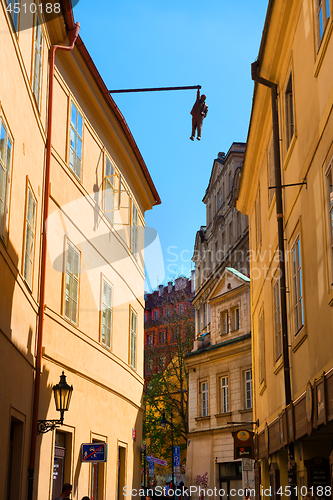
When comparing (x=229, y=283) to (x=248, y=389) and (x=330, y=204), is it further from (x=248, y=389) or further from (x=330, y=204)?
(x=330, y=204)

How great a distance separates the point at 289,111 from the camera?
41.1 ft

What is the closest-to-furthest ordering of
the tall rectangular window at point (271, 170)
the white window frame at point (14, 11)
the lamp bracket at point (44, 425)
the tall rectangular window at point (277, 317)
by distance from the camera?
1. the white window frame at point (14, 11)
2. the lamp bracket at point (44, 425)
3. the tall rectangular window at point (277, 317)
4. the tall rectangular window at point (271, 170)

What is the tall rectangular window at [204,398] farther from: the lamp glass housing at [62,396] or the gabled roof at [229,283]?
the lamp glass housing at [62,396]

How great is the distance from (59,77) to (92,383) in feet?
22.2

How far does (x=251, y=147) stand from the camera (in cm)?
1694

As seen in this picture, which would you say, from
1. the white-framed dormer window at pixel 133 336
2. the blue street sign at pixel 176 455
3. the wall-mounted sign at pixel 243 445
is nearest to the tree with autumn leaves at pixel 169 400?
the blue street sign at pixel 176 455

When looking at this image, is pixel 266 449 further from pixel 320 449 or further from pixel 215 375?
pixel 215 375

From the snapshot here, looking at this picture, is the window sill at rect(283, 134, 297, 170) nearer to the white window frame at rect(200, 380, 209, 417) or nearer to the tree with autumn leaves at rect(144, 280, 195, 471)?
the white window frame at rect(200, 380, 209, 417)

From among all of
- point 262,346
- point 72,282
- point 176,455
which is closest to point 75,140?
point 72,282

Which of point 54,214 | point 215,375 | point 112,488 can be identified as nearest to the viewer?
point 54,214

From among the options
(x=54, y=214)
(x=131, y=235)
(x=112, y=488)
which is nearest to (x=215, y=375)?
(x=131, y=235)

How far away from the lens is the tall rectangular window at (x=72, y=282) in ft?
44.2

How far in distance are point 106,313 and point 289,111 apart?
7.08 metres

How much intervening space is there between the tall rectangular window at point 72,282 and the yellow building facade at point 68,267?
0.02m
